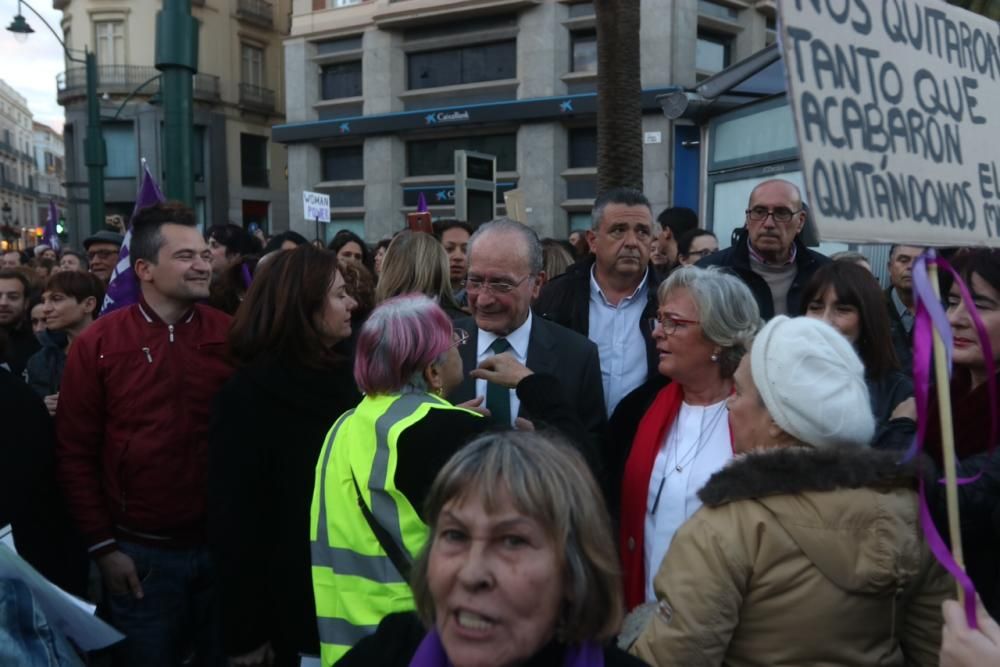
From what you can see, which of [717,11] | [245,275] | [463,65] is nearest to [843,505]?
[245,275]

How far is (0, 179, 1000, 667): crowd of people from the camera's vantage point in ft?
5.33

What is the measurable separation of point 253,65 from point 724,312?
37693mm

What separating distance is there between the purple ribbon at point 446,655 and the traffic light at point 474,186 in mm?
8131

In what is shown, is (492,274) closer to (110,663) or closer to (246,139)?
(110,663)

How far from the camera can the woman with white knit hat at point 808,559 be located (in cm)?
176

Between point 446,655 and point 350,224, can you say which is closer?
point 446,655

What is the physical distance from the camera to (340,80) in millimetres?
29875

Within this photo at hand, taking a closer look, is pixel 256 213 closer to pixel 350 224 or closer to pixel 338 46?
pixel 350 224

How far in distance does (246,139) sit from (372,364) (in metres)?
36.4

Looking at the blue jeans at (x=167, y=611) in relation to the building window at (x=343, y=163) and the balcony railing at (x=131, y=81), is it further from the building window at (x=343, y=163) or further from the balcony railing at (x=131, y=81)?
the balcony railing at (x=131, y=81)

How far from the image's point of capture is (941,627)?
1.90 meters

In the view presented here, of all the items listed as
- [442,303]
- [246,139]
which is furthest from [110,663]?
[246,139]

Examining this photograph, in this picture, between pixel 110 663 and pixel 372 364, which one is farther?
pixel 110 663

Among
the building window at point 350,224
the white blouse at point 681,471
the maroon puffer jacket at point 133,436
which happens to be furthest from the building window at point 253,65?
the white blouse at point 681,471
